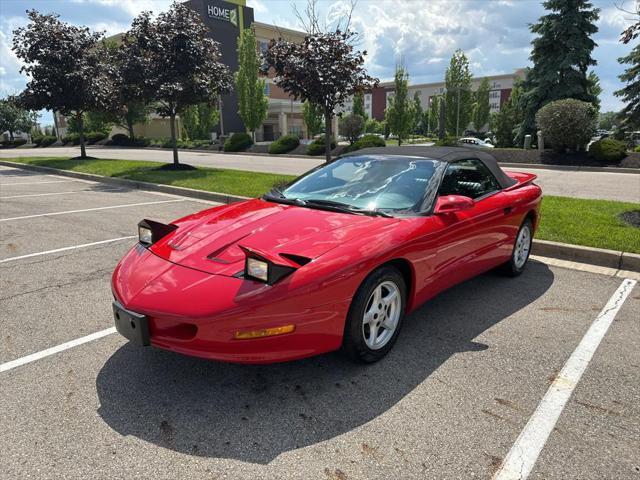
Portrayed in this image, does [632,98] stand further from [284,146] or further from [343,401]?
[284,146]

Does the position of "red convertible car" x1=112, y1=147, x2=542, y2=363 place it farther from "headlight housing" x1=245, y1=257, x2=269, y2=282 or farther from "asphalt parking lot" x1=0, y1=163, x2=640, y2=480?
"asphalt parking lot" x1=0, y1=163, x2=640, y2=480

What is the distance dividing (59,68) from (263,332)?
19.9 metres

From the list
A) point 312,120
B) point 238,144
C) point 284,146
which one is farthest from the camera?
point 312,120

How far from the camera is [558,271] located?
525cm

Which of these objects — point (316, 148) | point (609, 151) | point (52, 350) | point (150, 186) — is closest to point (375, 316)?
point (52, 350)

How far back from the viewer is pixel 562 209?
26.2 feet

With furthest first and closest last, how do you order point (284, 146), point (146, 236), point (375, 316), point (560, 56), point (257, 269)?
point (284, 146), point (560, 56), point (146, 236), point (375, 316), point (257, 269)

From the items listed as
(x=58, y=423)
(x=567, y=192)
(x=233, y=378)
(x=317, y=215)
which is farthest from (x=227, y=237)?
(x=567, y=192)

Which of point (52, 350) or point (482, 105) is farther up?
point (482, 105)

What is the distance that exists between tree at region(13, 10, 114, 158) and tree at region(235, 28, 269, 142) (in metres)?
19.4

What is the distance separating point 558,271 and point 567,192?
767 centimetres

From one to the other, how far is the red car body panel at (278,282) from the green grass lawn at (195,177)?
6567 millimetres

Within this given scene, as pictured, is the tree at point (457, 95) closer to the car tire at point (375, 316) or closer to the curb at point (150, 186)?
the curb at point (150, 186)

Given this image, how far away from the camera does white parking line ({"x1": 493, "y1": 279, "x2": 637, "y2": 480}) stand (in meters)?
2.24
